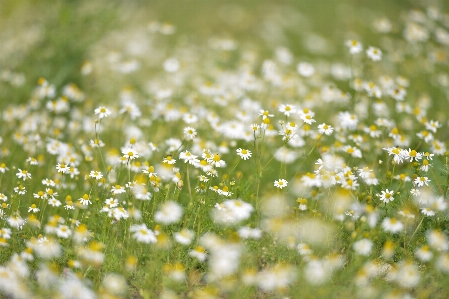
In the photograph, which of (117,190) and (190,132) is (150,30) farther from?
(117,190)

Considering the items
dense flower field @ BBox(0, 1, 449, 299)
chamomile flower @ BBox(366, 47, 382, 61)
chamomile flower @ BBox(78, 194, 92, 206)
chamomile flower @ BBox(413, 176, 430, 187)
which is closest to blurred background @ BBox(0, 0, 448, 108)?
dense flower field @ BBox(0, 1, 449, 299)

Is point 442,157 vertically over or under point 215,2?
under

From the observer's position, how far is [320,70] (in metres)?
6.54

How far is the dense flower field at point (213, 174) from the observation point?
2.63 m

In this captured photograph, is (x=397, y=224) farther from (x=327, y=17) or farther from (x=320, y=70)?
(x=327, y=17)

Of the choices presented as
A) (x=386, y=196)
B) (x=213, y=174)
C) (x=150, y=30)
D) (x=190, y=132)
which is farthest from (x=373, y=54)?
(x=150, y=30)

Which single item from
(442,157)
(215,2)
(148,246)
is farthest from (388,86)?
(215,2)

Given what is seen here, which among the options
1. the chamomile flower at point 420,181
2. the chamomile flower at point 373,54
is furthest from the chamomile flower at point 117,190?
the chamomile flower at point 373,54

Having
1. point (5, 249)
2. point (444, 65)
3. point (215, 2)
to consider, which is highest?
point (215, 2)

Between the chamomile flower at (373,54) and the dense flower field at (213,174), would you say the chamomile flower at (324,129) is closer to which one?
the dense flower field at (213,174)

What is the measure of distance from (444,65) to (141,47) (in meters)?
3.79

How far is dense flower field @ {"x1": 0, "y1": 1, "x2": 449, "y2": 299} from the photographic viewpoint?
263cm

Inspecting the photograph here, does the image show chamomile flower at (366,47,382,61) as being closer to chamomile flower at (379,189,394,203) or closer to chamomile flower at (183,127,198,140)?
chamomile flower at (379,189,394,203)

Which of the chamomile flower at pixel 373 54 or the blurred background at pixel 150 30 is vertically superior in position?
the blurred background at pixel 150 30
